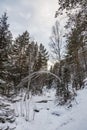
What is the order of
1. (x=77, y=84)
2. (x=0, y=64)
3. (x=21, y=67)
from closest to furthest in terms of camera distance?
(x=0, y=64) → (x=77, y=84) → (x=21, y=67)

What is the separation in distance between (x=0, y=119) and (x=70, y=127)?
11.2 ft

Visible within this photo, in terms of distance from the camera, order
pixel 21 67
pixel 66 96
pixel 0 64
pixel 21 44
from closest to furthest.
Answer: pixel 66 96 < pixel 0 64 < pixel 21 67 < pixel 21 44

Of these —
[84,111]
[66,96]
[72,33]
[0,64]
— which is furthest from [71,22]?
[0,64]

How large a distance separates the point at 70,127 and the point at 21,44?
91.0ft

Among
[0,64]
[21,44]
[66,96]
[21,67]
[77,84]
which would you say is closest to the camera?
[66,96]

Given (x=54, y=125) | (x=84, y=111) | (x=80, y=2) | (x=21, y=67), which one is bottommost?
(x=54, y=125)

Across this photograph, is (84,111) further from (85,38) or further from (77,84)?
(77,84)

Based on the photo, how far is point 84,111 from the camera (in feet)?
35.3

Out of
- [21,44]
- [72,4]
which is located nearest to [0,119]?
[72,4]

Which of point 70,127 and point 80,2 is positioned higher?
point 80,2

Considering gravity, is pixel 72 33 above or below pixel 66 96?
above

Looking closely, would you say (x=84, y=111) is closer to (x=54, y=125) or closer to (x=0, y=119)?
(x=54, y=125)

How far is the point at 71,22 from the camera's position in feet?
33.5

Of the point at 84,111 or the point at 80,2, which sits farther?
the point at 84,111
